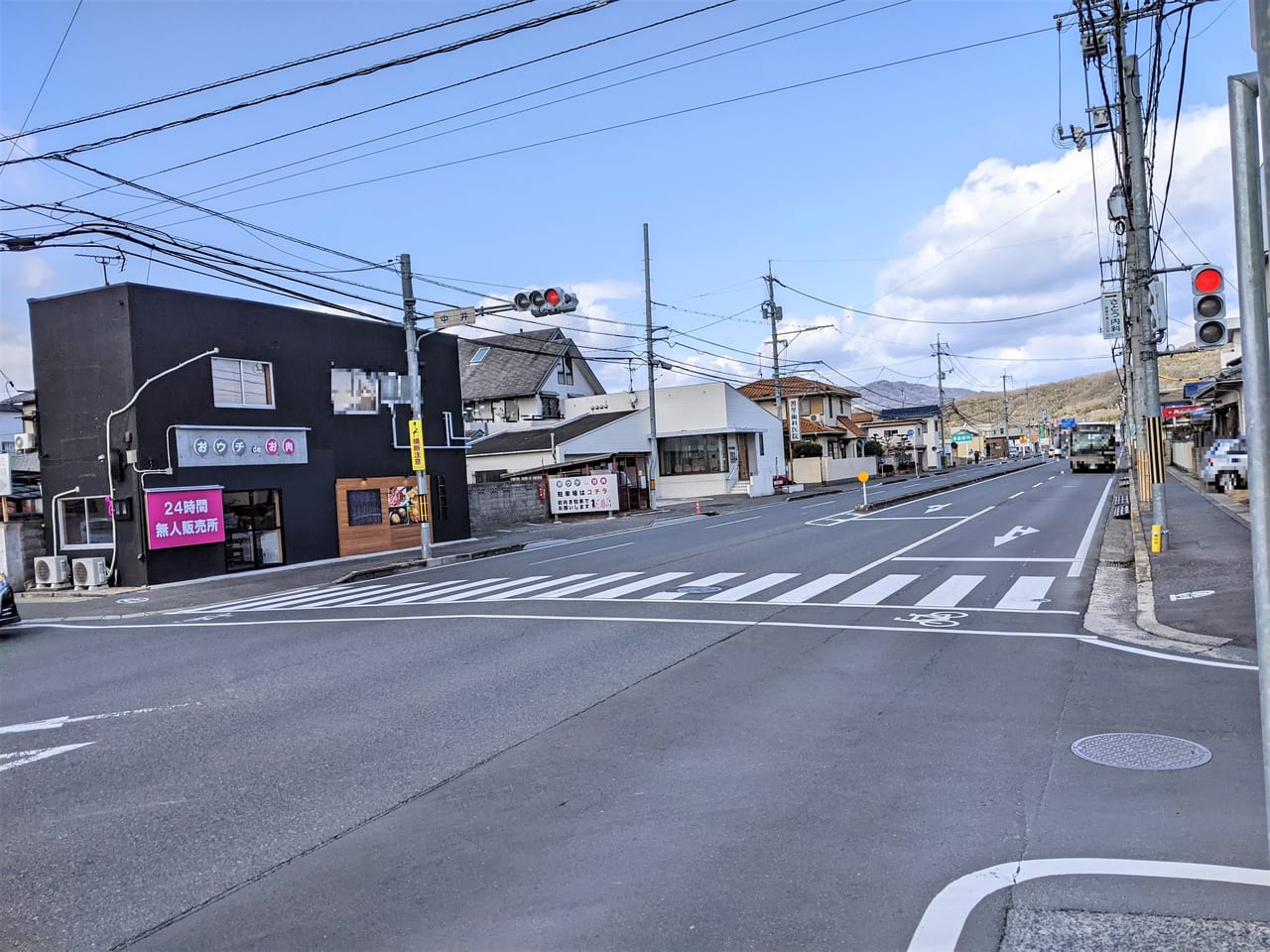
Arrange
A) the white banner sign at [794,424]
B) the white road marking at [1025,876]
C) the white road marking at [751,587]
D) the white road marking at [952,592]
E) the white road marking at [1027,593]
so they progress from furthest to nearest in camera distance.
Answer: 1. the white banner sign at [794,424]
2. the white road marking at [751,587]
3. the white road marking at [952,592]
4. the white road marking at [1027,593]
5. the white road marking at [1025,876]

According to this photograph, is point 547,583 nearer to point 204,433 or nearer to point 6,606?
point 6,606

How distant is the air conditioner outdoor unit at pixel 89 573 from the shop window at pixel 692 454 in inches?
1381

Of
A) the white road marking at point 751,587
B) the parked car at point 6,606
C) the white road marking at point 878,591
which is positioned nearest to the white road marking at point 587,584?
the white road marking at point 751,587

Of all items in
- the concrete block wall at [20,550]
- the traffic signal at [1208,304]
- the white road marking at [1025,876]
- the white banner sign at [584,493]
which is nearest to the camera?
the white road marking at [1025,876]

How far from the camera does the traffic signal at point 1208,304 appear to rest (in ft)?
16.3

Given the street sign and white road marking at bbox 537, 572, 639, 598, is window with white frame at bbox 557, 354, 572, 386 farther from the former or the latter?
white road marking at bbox 537, 572, 639, 598

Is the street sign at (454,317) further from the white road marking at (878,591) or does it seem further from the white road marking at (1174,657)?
the white road marking at (1174,657)

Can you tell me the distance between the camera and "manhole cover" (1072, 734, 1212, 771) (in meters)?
5.56

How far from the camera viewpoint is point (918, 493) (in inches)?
1578

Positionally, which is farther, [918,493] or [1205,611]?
[918,493]

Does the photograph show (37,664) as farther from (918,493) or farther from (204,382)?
(918,493)

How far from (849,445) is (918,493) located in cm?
3375

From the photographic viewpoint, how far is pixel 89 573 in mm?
20359

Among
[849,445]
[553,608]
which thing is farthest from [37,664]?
[849,445]
